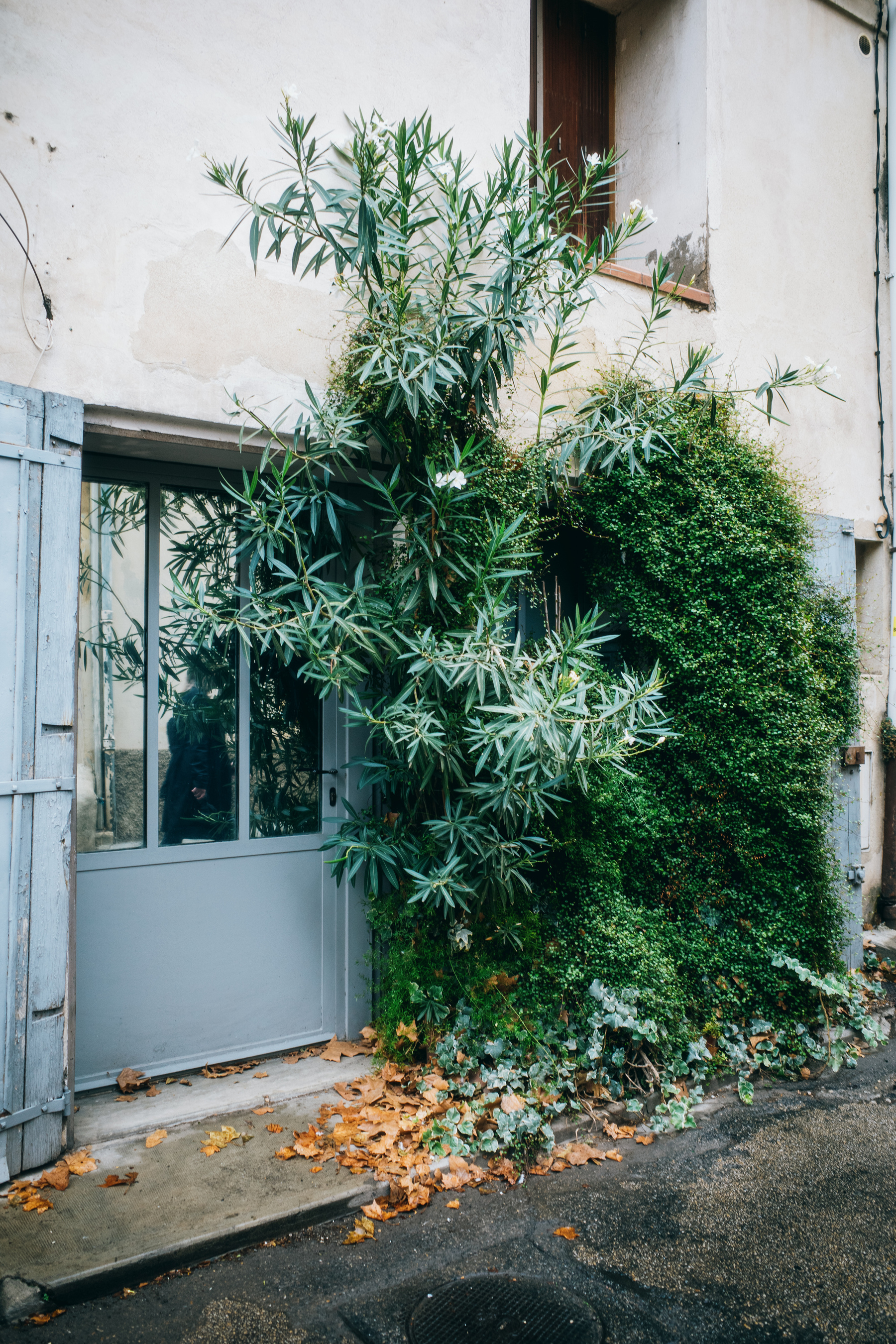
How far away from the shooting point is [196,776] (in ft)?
11.9

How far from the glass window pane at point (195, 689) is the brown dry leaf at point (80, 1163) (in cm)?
121

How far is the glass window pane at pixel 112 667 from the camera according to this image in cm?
338

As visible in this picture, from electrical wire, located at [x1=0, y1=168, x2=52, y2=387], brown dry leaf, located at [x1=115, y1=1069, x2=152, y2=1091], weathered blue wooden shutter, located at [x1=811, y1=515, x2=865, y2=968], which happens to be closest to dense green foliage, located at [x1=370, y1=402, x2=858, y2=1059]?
weathered blue wooden shutter, located at [x1=811, y1=515, x2=865, y2=968]

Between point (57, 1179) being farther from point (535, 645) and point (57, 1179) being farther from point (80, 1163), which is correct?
point (535, 645)

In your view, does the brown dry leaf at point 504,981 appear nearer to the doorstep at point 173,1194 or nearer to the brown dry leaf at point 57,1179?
the doorstep at point 173,1194

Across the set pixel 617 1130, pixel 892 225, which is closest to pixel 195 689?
pixel 617 1130

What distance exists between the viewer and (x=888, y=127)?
573 centimetres

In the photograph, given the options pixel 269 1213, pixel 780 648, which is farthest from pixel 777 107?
pixel 269 1213

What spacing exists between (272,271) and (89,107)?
2.85ft

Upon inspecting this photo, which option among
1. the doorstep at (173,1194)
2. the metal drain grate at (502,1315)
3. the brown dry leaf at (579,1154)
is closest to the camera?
the metal drain grate at (502,1315)

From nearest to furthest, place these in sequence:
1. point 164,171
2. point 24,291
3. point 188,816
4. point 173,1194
Answer: 1. point 173,1194
2. point 24,291
3. point 164,171
4. point 188,816

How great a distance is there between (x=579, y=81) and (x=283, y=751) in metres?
4.93

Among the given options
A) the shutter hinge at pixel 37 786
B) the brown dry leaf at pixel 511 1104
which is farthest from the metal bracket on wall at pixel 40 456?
the brown dry leaf at pixel 511 1104

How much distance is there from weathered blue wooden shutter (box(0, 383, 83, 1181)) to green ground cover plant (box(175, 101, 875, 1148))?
24.1 inches
